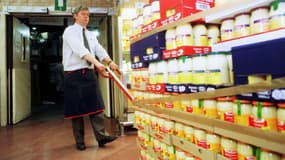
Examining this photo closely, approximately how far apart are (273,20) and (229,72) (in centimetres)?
30

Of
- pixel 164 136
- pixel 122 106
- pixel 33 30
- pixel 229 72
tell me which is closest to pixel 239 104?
pixel 229 72

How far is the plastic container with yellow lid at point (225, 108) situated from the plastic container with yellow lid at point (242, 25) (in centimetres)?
32

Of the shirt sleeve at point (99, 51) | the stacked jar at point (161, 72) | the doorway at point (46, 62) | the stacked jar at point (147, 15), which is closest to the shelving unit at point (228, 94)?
the stacked jar at point (161, 72)

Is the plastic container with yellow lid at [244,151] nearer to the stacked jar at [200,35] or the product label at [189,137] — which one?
the product label at [189,137]

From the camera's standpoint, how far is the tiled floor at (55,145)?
2.94 metres

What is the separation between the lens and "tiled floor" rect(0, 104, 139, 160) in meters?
2.94

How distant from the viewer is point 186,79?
1582mm

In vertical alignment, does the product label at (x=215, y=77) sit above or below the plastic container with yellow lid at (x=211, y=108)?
above

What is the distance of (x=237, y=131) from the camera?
3.96 ft

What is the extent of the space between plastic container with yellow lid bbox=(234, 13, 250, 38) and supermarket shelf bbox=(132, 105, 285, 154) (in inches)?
16.9

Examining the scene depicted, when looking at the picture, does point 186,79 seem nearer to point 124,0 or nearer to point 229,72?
point 229,72

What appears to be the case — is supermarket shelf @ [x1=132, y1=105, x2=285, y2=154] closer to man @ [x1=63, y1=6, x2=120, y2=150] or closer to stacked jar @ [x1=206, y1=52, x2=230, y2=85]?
stacked jar @ [x1=206, y1=52, x2=230, y2=85]

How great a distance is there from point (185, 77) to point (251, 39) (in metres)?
0.46

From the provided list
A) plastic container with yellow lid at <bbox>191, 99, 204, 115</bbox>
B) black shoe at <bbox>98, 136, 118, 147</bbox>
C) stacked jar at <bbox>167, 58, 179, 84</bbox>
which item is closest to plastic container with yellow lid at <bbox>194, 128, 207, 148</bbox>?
plastic container with yellow lid at <bbox>191, 99, 204, 115</bbox>
